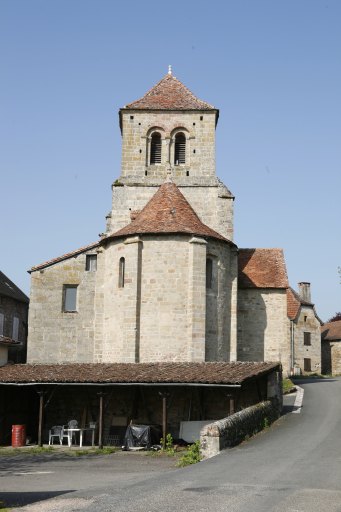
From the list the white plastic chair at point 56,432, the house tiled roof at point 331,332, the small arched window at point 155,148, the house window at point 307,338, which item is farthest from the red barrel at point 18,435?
the house tiled roof at point 331,332

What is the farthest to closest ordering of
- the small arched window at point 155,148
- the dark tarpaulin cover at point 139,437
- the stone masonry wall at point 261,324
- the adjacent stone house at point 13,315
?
the adjacent stone house at point 13,315 → the small arched window at point 155,148 → the stone masonry wall at point 261,324 → the dark tarpaulin cover at point 139,437

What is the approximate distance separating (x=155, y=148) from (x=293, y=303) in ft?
56.3

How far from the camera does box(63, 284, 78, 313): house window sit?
1092 inches

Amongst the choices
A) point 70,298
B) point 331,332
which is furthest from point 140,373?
point 331,332

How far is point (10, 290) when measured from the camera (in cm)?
3744

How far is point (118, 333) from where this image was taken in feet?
80.7

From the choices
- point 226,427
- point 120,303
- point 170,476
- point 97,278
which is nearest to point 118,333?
point 120,303

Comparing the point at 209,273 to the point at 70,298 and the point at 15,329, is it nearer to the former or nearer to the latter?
the point at 70,298

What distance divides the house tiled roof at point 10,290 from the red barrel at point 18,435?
15.1 metres

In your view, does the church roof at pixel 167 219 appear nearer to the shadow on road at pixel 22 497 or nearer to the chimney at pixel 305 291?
the shadow on road at pixel 22 497

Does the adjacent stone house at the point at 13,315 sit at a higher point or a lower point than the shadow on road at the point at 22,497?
higher

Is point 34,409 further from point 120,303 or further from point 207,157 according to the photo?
point 207,157

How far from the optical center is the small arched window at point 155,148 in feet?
102

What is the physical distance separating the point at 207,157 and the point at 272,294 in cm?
714
